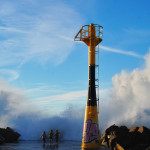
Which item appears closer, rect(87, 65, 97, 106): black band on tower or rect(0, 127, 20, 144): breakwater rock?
rect(87, 65, 97, 106): black band on tower

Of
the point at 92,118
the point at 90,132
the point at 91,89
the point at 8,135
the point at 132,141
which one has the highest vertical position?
the point at 91,89

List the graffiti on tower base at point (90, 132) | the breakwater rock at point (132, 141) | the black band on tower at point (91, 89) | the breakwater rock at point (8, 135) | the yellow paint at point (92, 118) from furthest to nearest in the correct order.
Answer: the breakwater rock at point (8, 135) → the black band on tower at point (91, 89) → the graffiti on tower base at point (90, 132) → the yellow paint at point (92, 118) → the breakwater rock at point (132, 141)

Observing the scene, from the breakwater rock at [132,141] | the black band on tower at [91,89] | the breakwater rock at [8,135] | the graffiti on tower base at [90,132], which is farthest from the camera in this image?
the breakwater rock at [8,135]

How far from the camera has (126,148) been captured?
80.0ft

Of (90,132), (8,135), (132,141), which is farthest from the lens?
(8,135)

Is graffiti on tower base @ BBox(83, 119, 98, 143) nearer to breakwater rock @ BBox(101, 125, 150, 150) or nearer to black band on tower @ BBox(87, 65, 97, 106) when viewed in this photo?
black band on tower @ BBox(87, 65, 97, 106)

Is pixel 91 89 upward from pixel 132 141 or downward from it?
upward

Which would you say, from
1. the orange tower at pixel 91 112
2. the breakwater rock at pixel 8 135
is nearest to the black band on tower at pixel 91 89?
the orange tower at pixel 91 112

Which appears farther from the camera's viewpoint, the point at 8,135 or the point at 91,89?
the point at 8,135

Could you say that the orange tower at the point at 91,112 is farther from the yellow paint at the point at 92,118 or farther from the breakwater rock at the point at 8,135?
the breakwater rock at the point at 8,135

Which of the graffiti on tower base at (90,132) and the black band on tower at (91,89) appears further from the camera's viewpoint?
the black band on tower at (91,89)

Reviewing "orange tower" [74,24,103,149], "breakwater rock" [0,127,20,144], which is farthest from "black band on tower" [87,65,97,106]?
"breakwater rock" [0,127,20,144]

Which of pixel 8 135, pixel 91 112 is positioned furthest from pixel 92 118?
pixel 8 135

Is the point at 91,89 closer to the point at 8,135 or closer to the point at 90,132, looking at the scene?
the point at 90,132
